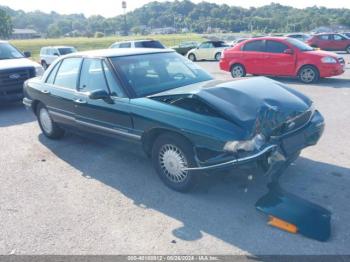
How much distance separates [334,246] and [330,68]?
9181 millimetres

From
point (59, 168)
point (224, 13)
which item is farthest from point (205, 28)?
point (59, 168)

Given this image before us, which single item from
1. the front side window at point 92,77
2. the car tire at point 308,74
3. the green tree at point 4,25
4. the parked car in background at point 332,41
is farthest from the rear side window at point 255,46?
the green tree at point 4,25

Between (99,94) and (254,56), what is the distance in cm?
907

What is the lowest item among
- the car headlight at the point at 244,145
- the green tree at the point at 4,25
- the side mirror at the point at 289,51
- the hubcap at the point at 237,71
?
the hubcap at the point at 237,71

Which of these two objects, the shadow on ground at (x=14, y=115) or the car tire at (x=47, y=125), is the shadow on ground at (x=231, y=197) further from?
the shadow on ground at (x=14, y=115)

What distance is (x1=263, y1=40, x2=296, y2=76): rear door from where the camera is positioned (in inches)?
453

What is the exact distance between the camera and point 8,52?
10570mm

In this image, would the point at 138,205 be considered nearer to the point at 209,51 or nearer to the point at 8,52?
the point at 8,52

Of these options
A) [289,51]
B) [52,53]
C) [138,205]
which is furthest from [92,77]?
[52,53]

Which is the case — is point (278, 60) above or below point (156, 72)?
below

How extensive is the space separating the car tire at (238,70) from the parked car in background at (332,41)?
13.7 m

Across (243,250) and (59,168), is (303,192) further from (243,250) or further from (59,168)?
(59,168)

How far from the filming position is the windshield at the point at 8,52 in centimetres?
1039

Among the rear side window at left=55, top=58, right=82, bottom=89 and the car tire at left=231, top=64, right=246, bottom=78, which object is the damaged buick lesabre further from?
the car tire at left=231, top=64, right=246, bottom=78
